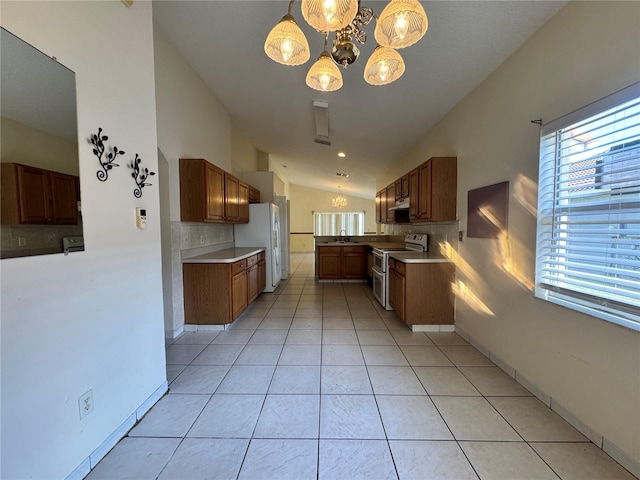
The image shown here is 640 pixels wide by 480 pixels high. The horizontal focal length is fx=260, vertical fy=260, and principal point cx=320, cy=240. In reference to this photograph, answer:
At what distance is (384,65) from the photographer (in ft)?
5.08

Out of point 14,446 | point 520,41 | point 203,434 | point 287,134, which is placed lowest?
point 203,434

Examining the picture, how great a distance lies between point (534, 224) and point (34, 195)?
9.66ft

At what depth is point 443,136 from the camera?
3385 mm

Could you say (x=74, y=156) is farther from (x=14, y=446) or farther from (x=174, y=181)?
(x=174, y=181)

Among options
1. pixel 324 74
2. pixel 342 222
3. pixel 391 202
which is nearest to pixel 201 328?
pixel 324 74

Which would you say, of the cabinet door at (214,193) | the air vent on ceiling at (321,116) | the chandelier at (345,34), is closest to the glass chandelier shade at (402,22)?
the chandelier at (345,34)

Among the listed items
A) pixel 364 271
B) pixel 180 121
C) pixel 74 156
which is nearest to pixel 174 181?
pixel 180 121

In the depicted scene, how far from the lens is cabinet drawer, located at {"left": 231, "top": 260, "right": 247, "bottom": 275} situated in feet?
10.6

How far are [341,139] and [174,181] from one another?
2875mm

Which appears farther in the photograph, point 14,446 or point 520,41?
point 520,41

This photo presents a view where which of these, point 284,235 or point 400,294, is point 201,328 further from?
point 284,235

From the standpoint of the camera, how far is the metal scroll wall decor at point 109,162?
56.2 inches

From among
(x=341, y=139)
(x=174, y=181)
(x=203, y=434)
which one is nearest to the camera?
(x=203, y=434)

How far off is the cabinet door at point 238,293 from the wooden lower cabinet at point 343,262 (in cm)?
A: 262
